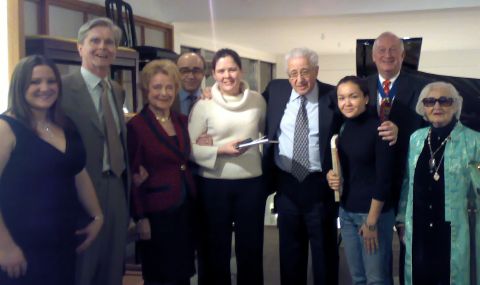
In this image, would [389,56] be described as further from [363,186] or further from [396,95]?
[363,186]

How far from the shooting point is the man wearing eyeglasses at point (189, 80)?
3.49 m

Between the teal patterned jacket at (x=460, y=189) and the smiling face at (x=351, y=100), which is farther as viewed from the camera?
the smiling face at (x=351, y=100)

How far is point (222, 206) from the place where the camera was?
2.80 metres

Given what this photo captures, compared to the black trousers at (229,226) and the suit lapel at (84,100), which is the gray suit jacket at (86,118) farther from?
the black trousers at (229,226)

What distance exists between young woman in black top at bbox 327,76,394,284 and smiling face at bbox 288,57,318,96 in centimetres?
20

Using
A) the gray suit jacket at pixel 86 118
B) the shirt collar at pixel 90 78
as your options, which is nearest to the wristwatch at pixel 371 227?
the gray suit jacket at pixel 86 118

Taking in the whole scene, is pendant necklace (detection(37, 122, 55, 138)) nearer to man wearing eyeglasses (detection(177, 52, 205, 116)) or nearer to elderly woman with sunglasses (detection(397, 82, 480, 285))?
man wearing eyeglasses (detection(177, 52, 205, 116))

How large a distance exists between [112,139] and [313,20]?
5.26m

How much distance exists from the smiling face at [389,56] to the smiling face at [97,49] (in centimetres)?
145

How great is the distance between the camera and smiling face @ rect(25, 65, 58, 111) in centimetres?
212

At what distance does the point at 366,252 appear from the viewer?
2.62 meters

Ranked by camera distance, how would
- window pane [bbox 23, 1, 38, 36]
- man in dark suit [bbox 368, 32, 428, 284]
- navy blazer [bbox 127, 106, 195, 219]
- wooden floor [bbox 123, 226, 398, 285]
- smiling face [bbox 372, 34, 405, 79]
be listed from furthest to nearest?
1. window pane [bbox 23, 1, 38, 36]
2. wooden floor [bbox 123, 226, 398, 285]
3. smiling face [bbox 372, 34, 405, 79]
4. man in dark suit [bbox 368, 32, 428, 284]
5. navy blazer [bbox 127, 106, 195, 219]

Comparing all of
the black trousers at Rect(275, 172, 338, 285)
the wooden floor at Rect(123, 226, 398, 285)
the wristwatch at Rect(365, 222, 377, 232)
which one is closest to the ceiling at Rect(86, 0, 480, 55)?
the wooden floor at Rect(123, 226, 398, 285)

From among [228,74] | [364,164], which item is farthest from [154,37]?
[364,164]
